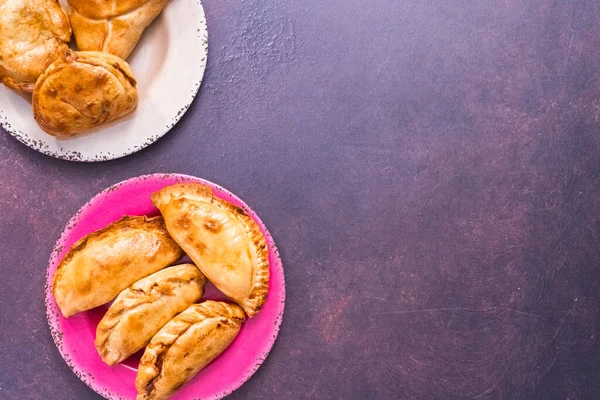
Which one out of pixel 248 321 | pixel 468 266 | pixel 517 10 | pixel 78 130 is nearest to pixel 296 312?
pixel 248 321

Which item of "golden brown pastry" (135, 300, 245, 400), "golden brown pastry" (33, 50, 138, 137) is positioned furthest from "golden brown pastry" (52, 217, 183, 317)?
"golden brown pastry" (33, 50, 138, 137)

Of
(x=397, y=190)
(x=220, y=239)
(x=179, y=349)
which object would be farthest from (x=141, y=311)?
(x=397, y=190)

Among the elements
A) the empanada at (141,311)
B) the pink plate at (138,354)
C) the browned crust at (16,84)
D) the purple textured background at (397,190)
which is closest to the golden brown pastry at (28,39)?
the browned crust at (16,84)

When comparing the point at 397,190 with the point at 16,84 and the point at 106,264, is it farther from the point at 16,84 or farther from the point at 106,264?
the point at 16,84

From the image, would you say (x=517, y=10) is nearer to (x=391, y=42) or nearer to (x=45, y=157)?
(x=391, y=42)

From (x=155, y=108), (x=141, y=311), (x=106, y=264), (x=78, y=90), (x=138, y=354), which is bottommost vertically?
(x=138, y=354)

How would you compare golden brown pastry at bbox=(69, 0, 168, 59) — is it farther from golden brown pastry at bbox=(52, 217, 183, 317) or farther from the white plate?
golden brown pastry at bbox=(52, 217, 183, 317)

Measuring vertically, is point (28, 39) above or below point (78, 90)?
above
